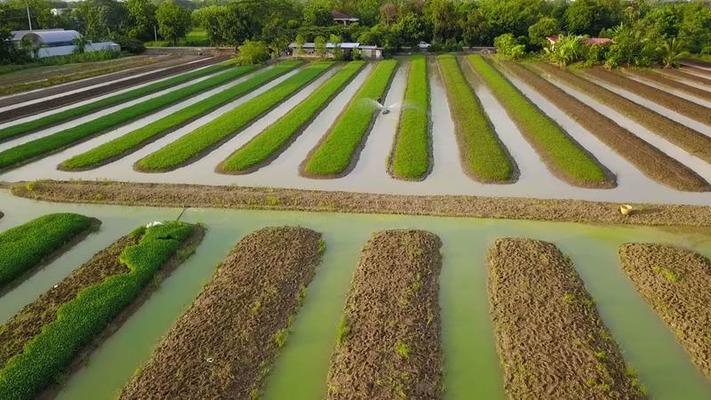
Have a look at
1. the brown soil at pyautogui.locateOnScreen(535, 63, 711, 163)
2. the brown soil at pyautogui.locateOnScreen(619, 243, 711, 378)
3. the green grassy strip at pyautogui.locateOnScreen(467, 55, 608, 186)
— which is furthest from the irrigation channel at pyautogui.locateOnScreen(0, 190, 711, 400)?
the brown soil at pyautogui.locateOnScreen(535, 63, 711, 163)

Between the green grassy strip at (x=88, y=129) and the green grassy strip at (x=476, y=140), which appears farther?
the green grassy strip at (x=88, y=129)

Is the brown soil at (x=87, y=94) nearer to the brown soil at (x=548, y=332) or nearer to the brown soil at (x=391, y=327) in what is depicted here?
the brown soil at (x=391, y=327)

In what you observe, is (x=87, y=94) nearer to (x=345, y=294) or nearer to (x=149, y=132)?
(x=149, y=132)

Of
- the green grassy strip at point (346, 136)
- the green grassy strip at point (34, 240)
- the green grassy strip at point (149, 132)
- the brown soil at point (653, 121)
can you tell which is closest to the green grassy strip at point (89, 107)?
Answer: the green grassy strip at point (149, 132)

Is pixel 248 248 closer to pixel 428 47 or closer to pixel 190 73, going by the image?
pixel 190 73

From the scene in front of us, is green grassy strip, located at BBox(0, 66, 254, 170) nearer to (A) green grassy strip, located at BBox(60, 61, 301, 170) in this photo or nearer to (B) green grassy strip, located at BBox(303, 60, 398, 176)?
(A) green grassy strip, located at BBox(60, 61, 301, 170)

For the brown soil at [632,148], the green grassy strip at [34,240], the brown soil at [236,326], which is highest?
the brown soil at [632,148]

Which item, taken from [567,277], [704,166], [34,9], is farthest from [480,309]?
[34,9]
